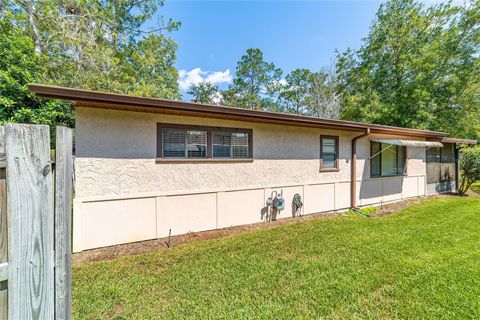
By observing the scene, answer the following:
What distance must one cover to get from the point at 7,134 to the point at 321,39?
1854 centimetres

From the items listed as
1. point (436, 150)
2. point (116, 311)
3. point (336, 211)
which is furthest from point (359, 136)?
point (116, 311)

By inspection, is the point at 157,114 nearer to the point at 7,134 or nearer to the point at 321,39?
the point at 7,134

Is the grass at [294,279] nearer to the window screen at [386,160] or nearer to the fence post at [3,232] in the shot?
the fence post at [3,232]

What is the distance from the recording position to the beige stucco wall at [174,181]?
4.21 m

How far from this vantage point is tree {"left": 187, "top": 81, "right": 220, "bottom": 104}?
88.3 ft

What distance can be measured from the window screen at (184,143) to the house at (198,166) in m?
0.02

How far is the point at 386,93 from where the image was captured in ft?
52.9

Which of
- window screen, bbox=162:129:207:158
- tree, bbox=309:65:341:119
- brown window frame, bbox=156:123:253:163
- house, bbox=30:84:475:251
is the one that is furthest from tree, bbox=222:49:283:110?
window screen, bbox=162:129:207:158

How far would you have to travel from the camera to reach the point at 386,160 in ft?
29.5

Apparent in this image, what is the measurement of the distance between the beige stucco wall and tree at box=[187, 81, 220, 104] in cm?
2208

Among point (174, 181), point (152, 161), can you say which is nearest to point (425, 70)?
point (174, 181)

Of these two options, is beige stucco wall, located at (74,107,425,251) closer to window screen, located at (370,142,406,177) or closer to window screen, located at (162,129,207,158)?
window screen, located at (162,129,207,158)

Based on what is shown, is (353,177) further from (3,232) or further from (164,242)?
(3,232)

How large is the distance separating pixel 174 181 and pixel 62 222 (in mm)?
3851
